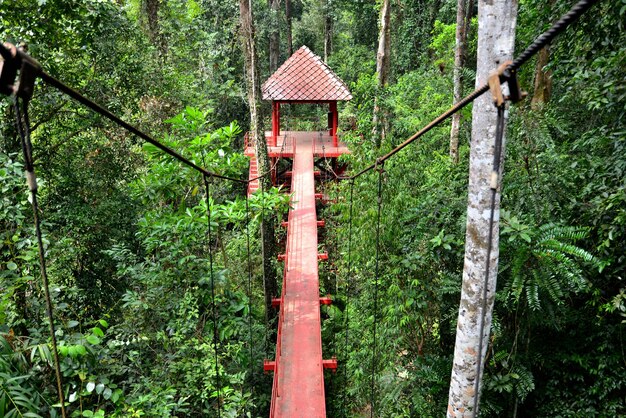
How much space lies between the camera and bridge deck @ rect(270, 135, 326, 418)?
4.11 metres

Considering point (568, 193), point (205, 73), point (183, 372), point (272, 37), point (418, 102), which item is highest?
point (272, 37)

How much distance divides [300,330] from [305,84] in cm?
569

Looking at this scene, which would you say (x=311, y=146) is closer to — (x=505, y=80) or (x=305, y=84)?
(x=305, y=84)

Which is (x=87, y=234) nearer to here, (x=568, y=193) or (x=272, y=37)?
(x=568, y=193)

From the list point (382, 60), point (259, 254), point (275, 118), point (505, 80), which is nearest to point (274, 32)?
point (275, 118)

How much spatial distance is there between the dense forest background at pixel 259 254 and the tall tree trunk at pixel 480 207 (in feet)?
1.52

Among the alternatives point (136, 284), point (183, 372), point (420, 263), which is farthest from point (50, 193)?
point (420, 263)

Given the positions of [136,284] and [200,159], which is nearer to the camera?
[200,159]

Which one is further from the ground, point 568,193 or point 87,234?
point 568,193

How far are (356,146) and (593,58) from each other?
12.4 ft

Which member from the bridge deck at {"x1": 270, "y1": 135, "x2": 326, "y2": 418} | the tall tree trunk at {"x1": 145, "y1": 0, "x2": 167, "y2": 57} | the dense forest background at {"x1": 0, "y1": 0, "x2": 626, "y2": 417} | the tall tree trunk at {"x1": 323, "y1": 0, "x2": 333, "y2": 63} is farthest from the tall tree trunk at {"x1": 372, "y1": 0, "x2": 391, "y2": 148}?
the tall tree trunk at {"x1": 323, "y1": 0, "x2": 333, "y2": 63}

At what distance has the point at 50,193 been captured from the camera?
4785 millimetres

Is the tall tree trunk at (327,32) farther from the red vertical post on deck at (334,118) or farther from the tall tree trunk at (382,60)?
the tall tree trunk at (382,60)

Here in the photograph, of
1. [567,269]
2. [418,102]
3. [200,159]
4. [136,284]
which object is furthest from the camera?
[418,102]
